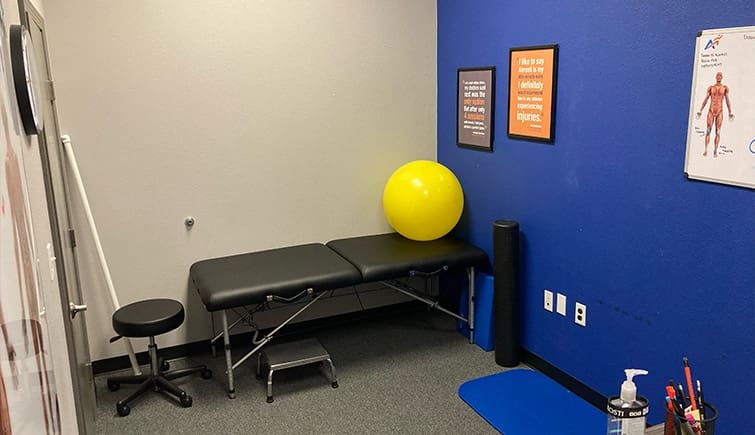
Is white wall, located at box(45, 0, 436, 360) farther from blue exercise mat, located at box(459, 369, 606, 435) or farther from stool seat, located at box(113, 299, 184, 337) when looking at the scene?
blue exercise mat, located at box(459, 369, 606, 435)

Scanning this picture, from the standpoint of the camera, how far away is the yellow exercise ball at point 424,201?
3473 mm

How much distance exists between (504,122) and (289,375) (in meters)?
1.90

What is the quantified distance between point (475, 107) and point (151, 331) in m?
2.21

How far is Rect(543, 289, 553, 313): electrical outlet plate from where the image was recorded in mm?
3088

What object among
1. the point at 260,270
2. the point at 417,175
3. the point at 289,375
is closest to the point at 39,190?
the point at 260,270

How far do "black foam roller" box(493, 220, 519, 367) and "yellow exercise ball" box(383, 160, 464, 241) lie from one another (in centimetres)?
36

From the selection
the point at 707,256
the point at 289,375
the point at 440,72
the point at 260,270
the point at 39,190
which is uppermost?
A: the point at 440,72

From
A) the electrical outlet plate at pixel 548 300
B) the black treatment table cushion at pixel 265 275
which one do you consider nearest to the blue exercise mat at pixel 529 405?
the electrical outlet plate at pixel 548 300

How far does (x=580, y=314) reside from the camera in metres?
2.88

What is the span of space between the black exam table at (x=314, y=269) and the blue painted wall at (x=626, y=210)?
0.45 m

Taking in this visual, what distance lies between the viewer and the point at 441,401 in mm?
2971

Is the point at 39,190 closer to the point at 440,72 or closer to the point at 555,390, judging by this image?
the point at 555,390

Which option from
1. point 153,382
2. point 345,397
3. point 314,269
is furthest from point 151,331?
point 345,397

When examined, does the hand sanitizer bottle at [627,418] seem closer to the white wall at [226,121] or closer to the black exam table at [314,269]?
the black exam table at [314,269]
